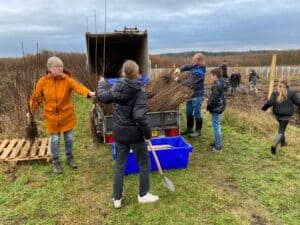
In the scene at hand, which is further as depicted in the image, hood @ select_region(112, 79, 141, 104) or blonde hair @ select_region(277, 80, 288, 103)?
blonde hair @ select_region(277, 80, 288, 103)

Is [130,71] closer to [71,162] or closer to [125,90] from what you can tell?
[125,90]

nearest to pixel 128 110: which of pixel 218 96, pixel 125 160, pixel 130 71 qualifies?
pixel 130 71

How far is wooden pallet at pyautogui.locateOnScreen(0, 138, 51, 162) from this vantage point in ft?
21.2

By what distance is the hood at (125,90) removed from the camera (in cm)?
434

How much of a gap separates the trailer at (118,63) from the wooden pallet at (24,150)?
109 centimetres

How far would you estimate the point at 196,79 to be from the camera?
752 centimetres

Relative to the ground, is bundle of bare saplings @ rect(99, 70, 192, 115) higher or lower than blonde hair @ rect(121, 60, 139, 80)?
lower

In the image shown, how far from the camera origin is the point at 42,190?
5.36 meters

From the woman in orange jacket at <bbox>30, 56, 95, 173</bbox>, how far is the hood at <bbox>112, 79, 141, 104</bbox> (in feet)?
4.06

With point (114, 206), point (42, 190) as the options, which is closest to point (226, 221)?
point (114, 206)

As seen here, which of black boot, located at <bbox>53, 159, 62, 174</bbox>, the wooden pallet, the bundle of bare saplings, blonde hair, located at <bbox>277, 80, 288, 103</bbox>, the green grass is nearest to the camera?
the green grass

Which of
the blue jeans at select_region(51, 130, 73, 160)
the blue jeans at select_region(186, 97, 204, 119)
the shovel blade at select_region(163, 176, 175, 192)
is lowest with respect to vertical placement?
the shovel blade at select_region(163, 176, 175, 192)

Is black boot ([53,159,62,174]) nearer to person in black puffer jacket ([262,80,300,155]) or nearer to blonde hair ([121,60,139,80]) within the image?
blonde hair ([121,60,139,80])

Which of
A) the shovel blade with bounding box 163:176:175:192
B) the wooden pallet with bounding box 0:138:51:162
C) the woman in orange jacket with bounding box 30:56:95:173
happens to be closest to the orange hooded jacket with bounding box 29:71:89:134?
the woman in orange jacket with bounding box 30:56:95:173
